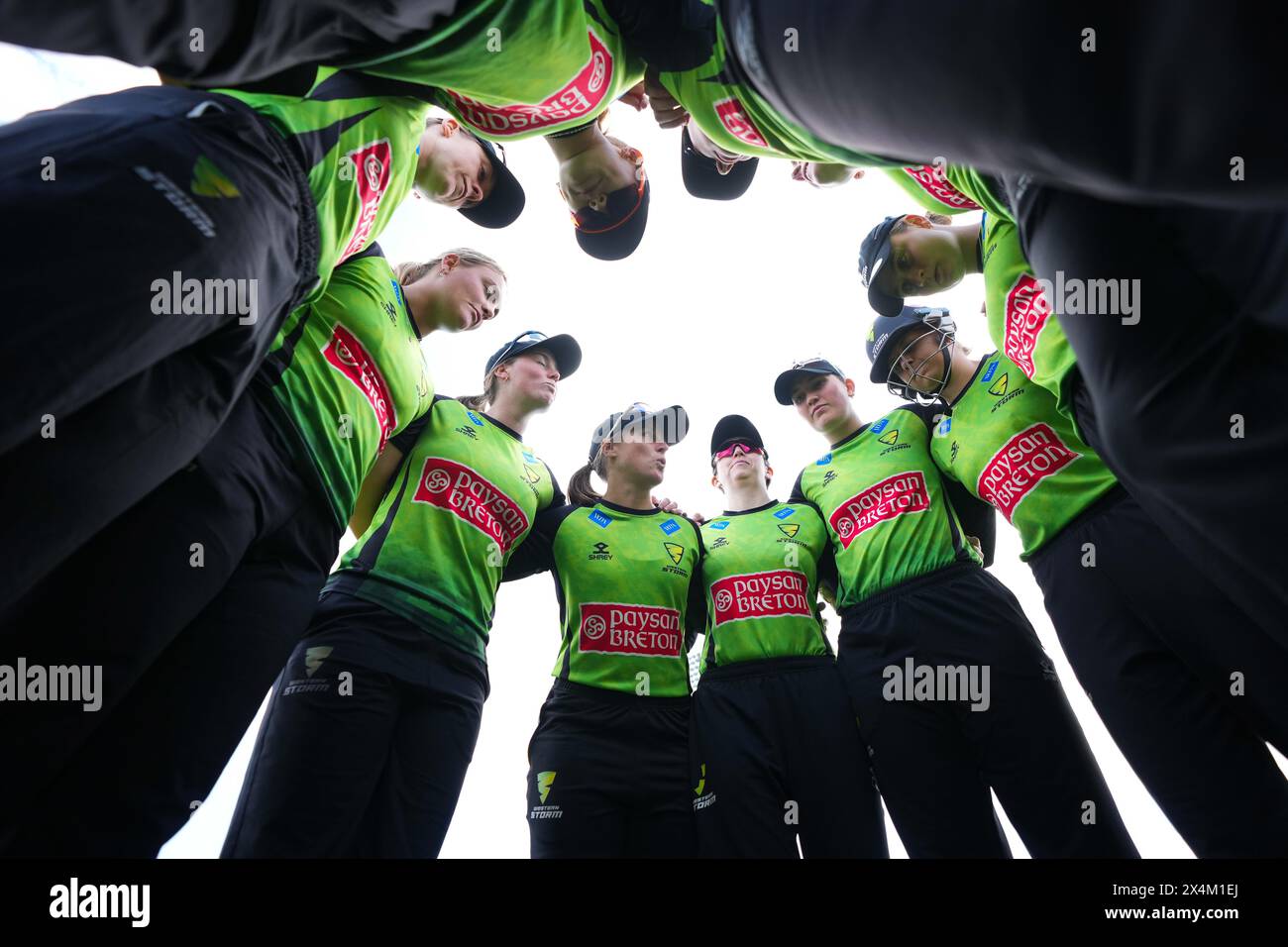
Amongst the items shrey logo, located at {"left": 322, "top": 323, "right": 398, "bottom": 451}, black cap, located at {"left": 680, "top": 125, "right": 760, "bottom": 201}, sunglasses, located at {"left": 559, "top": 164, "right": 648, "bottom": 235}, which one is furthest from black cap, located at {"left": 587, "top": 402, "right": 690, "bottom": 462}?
shrey logo, located at {"left": 322, "top": 323, "right": 398, "bottom": 451}

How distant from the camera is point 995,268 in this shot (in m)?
2.17

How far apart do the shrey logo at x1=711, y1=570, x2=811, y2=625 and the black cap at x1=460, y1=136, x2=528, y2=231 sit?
1.69 metres

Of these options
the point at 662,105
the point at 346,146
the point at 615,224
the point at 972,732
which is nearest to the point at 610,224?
the point at 615,224

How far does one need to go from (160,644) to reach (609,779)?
144 cm

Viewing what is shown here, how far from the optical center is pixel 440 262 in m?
2.99

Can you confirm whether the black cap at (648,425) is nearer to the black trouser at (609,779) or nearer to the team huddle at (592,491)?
the team huddle at (592,491)

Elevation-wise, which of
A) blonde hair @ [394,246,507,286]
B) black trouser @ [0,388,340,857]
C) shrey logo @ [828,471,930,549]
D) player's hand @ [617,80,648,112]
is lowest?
black trouser @ [0,388,340,857]

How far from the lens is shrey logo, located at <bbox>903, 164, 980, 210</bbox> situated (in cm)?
188

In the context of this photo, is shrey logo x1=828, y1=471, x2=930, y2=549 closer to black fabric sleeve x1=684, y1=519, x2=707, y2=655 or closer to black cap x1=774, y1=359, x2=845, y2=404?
black fabric sleeve x1=684, y1=519, x2=707, y2=655

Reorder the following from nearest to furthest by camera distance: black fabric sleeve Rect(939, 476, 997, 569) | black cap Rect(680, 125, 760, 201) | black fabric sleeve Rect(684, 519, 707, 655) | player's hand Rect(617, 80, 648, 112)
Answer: player's hand Rect(617, 80, 648, 112) < black cap Rect(680, 125, 760, 201) < black fabric sleeve Rect(939, 476, 997, 569) < black fabric sleeve Rect(684, 519, 707, 655)

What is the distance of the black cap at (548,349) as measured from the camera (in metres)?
3.50
